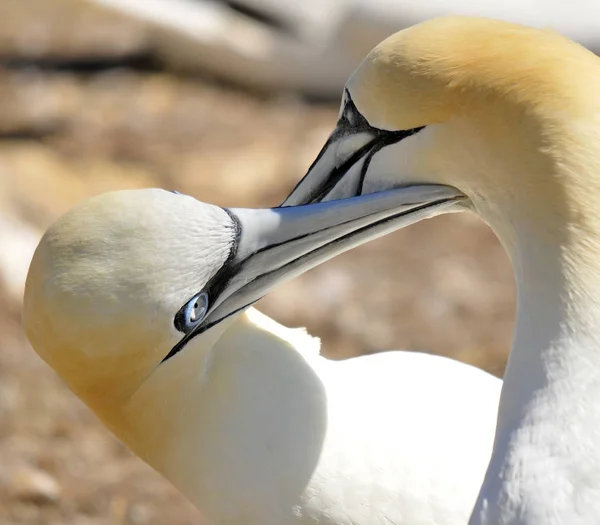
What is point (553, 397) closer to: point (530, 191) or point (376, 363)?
point (530, 191)

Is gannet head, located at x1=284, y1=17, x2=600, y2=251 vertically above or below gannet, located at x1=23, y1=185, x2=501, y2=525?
above

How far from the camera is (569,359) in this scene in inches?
97.2

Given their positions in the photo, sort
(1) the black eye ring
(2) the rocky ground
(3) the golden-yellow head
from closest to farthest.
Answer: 1. (3) the golden-yellow head
2. (1) the black eye ring
3. (2) the rocky ground

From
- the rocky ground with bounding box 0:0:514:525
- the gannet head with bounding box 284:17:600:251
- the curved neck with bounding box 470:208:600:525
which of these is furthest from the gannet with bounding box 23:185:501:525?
the rocky ground with bounding box 0:0:514:525

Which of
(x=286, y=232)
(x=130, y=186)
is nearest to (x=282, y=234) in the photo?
(x=286, y=232)

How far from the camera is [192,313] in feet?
9.42

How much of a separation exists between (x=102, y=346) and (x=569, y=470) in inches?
43.7

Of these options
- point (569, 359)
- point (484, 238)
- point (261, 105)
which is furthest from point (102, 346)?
point (261, 105)

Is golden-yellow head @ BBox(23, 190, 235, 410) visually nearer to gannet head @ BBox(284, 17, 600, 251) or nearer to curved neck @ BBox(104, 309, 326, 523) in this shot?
curved neck @ BBox(104, 309, 326, 523)

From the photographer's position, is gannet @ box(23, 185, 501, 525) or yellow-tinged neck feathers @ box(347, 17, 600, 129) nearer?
yellow-tinged neck feathers @ box(347, 17, 600, 129)

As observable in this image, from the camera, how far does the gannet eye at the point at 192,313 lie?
9.32ft

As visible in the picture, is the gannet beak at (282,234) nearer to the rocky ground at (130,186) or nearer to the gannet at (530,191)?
the gannet at (530,191)

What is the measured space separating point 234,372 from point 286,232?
407 millimetres

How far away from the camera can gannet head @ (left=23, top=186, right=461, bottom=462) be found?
273cm
